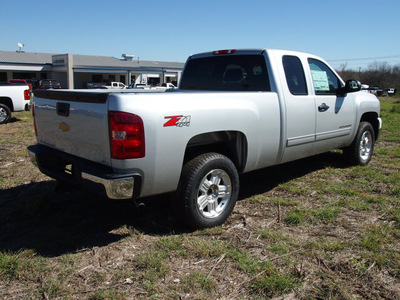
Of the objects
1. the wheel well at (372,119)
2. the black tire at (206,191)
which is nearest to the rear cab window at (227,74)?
the black tire at (206,191)

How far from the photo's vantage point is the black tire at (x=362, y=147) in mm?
6395

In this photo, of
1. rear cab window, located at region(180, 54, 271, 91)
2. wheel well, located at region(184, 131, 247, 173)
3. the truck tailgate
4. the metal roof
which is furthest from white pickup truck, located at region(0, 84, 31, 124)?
the metal roof

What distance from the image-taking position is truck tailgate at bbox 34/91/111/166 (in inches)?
130

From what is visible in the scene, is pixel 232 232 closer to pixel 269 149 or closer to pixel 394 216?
pixel 269 149

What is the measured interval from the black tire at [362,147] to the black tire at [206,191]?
322cm

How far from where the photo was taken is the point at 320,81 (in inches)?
217

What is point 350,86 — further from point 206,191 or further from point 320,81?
point 206,191

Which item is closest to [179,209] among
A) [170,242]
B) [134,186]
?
[170,242]

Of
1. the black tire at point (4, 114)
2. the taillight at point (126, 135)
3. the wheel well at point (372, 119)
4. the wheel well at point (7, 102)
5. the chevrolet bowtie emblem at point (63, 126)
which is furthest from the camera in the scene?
the wheel well at point (7, 102)

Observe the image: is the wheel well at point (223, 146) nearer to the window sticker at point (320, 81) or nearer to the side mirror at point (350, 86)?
the window sticker at point (320, 81)

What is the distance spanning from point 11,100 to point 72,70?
40.8m

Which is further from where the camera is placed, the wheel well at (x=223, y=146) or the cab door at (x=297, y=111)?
the cab door at (x=297, y=111)

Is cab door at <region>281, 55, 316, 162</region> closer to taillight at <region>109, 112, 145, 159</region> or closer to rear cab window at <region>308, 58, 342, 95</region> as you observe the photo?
rear cab window at <region>308, 58, 342, 95</region>

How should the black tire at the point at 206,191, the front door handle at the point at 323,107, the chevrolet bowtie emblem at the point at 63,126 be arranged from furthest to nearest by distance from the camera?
the front door handle at the point at 323,107
the chevrolet bowtie emblem at the point at 63,126
the black tire at the point at 206,191
